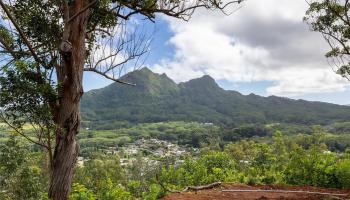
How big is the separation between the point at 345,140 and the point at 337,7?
106m

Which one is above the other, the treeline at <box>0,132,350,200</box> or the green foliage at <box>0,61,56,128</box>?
the green foliage at <box>0,61,56,128</box>

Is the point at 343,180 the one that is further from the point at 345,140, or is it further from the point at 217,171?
the point at 345,140

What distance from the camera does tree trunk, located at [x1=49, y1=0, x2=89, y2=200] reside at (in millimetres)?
8016

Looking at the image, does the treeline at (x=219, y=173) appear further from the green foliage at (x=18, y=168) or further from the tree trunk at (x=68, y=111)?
Answer: the tree trunk at (x=68, y=111)

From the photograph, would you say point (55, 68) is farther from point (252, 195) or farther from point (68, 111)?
point (252, 195)

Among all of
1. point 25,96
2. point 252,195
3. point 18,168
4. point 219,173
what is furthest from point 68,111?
point 18,168

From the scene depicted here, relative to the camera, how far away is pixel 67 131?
8227mm

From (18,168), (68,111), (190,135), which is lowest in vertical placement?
(190,135)

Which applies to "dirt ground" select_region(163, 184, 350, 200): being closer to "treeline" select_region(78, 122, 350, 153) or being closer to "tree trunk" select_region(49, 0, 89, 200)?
"tree trunk" select_region(49, 0, 89, 200)

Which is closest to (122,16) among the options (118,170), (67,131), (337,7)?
(67,131)

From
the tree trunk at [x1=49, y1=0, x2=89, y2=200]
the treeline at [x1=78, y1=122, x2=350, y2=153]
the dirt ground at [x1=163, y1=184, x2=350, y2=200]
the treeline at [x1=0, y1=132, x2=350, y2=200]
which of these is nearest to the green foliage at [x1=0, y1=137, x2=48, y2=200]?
the treeline at [x1=0, y1=132, x2=350, y2=200]

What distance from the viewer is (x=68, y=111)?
27.2ft

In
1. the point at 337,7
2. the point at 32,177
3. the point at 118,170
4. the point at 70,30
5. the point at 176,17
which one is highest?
the point at 337,7

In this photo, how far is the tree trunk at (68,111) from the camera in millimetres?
8016
